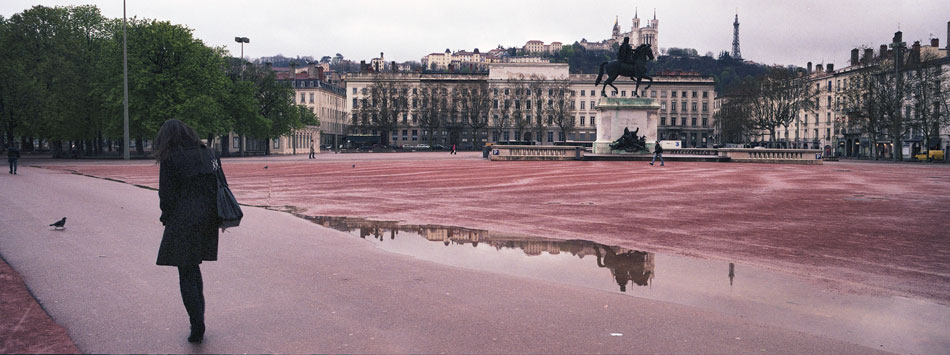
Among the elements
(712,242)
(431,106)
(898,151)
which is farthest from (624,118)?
(431,106)

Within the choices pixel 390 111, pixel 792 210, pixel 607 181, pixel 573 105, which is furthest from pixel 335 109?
Answer: pixel 792 210

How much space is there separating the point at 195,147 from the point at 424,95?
120 m

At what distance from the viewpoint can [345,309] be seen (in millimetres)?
6316

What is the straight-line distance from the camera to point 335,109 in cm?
14350

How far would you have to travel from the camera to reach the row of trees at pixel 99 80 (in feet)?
170

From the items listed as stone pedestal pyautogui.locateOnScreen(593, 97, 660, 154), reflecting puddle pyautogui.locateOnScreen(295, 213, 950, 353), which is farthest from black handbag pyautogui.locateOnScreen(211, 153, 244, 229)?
stone pedestal pyautogui.locateOnScreen(593, 97, 660, 154)

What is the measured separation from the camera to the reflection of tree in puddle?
27.1 feet

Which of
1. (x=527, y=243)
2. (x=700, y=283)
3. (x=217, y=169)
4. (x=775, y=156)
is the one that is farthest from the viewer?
(x=775, y=156)

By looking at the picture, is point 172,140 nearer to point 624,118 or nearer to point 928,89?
point 624,118

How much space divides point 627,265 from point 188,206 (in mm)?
5543

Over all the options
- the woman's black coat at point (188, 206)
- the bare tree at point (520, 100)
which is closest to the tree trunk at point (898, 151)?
the bare tree at point (520, 100)

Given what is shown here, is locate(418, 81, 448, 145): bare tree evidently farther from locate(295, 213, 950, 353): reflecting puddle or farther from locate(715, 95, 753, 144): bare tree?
locate(295, 213, 950, 353): reflecting puddle

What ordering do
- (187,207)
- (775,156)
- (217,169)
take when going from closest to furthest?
1. (187,207)
2. (217,169)
3. (775,156)

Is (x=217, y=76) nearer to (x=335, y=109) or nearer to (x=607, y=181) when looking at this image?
(x=607, y=181)
